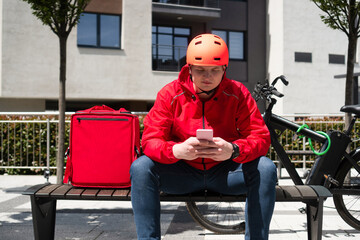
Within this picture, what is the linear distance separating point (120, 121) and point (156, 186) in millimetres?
643

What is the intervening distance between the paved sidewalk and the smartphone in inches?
66.0

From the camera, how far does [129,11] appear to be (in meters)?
16.1

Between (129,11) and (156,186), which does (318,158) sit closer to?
(156,186)

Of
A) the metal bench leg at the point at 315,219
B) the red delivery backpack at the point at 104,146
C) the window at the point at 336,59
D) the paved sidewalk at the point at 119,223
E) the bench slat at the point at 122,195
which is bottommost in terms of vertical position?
the paved sidewalk at the point at 119,223

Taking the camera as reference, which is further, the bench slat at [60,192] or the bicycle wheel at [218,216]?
the bicycle wheel at [218,216]

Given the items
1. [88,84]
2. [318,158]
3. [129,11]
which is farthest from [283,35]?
[318,158]

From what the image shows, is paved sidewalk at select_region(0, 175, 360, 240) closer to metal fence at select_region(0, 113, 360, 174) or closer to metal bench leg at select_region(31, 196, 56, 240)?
metal bench leg at select_region(31, 196, 56, 240)

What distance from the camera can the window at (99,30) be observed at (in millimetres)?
16203

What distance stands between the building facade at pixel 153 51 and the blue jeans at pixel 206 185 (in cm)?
1236

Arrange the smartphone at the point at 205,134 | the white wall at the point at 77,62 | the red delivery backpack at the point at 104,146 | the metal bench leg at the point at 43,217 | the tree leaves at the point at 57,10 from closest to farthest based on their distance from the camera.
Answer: the smartphone at the point at 205,134
the metal bench leg at the point at 43,217
the red delivery backpack at the point at 104,146
the tree leaves at the point at 57,10
the white wall at the point at 77,62

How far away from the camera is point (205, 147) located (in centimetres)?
234

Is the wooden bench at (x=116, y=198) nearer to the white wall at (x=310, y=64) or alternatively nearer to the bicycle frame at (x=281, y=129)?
the bicycle frame at (x=281, y=129)

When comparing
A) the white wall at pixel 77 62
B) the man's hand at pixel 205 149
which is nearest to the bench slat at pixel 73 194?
the man's hand at pixel 205 149

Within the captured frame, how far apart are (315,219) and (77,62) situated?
46.5ft
